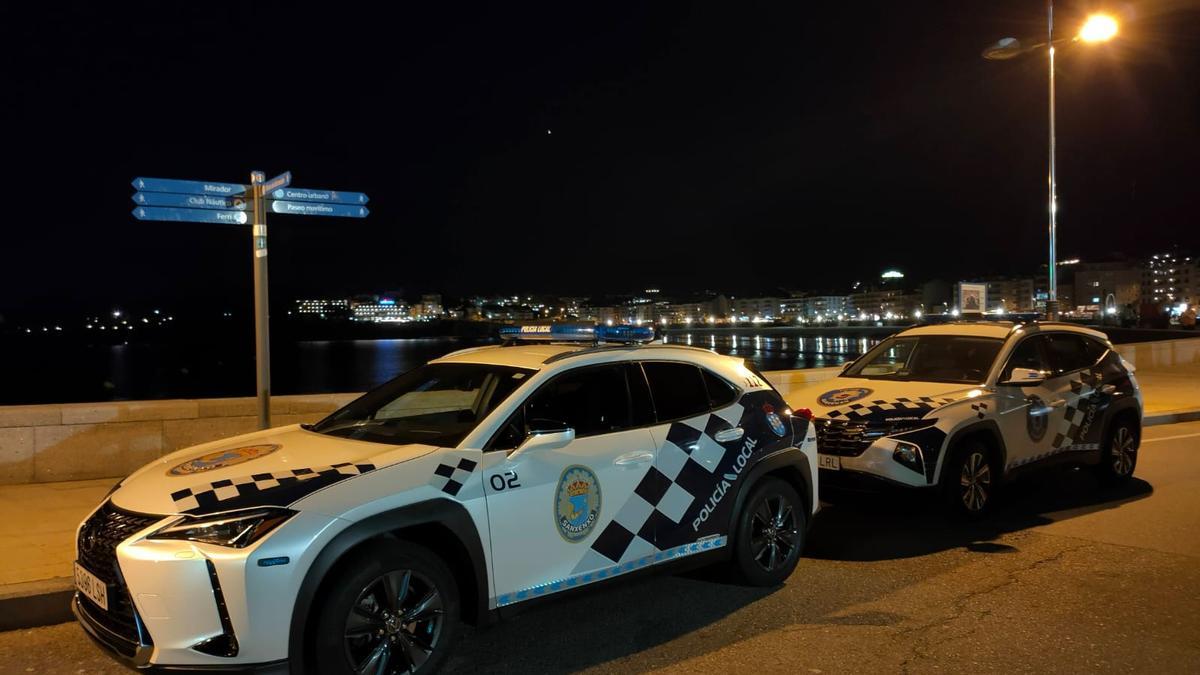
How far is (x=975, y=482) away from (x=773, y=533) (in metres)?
2.59

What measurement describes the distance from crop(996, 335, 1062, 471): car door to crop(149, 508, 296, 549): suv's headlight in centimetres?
606

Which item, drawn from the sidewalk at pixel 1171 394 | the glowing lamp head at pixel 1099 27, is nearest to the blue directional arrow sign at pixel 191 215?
the glowing lamp head at pixel 1099 27

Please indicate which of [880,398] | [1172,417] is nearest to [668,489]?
[880,398]

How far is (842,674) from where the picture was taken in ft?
13.0

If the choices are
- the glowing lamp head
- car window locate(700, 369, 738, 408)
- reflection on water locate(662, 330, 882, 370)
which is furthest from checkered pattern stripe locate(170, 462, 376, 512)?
reflection on water locate(662, 330, 882, 370)

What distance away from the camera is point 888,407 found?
695 centimetres

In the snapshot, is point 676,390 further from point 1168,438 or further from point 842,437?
point 1168,438

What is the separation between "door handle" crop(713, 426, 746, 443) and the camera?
16.6ft

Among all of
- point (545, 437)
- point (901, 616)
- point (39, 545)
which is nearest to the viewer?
point (545, 437)

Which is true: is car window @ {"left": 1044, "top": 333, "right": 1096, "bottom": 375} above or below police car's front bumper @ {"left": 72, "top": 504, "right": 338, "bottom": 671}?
above

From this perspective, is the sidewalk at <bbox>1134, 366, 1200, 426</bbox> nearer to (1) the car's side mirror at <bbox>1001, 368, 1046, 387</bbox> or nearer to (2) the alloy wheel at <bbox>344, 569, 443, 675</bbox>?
(1) the car's side mirror at <bbox>1001, 368, 1046, 387</bbox>

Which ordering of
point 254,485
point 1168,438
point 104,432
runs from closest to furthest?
point 254,485, point 104,432, point 1168,438

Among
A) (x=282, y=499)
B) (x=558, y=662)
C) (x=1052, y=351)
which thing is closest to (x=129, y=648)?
(x=282, y=499)

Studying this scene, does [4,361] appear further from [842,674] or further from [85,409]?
[842,674]
